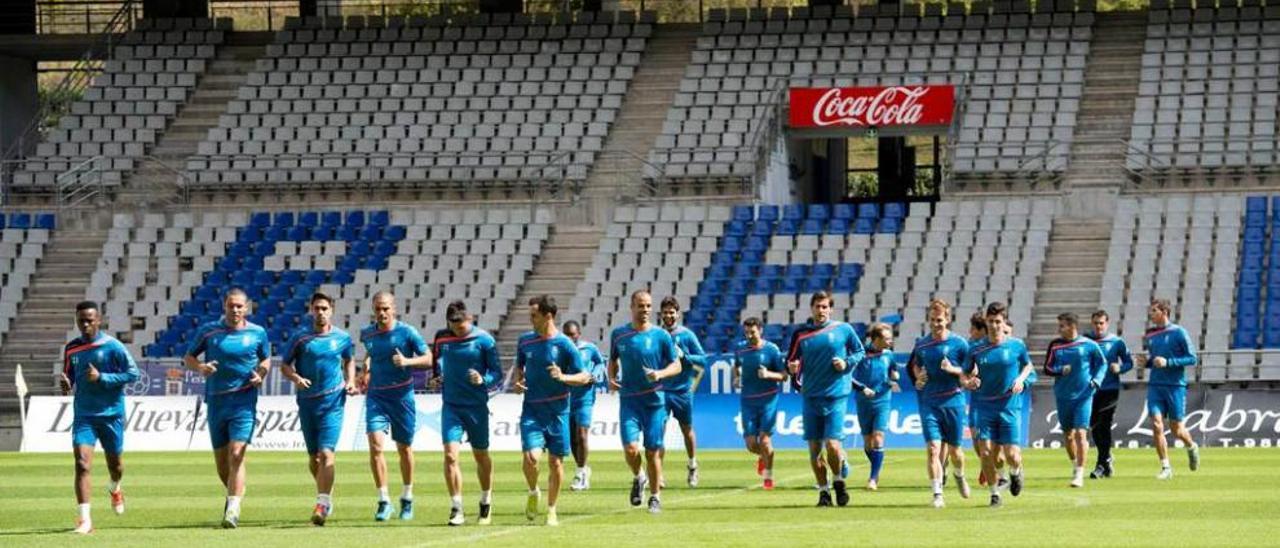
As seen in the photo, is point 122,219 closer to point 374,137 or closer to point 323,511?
point 374,137

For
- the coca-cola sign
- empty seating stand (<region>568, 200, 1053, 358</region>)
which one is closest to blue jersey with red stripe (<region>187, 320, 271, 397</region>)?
empty seating stand (<region>568, 200, 1053, 358</region>)

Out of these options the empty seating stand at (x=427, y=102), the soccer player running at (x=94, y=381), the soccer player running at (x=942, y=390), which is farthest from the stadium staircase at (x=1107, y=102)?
the soccer player running at (x=94, y=381)

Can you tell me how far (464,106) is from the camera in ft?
169

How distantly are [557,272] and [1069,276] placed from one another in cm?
1001

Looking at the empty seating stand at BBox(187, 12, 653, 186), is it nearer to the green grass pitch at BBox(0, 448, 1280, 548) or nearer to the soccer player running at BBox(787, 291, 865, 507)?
the green grass pitch at BBox(0, 448, 1280, 548)

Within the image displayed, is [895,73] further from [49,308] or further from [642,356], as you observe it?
[642,356]

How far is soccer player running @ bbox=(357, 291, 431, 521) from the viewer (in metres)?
20.9

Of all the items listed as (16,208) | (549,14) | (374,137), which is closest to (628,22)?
(549,14)

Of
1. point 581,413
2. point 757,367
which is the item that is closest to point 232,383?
point 581,413

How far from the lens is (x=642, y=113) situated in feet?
168

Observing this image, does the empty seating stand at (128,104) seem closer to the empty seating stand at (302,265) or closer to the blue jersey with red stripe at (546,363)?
the empty seating stand at (302,265)

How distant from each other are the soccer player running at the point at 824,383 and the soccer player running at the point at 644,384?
1.36 metres

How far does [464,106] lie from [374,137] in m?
2.12

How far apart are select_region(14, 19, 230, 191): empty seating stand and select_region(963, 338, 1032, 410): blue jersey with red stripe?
3164 cm
